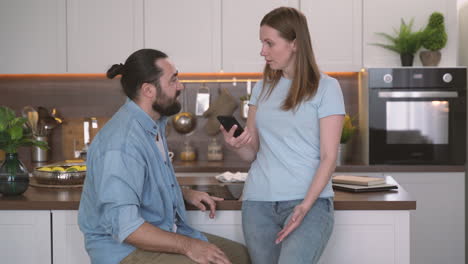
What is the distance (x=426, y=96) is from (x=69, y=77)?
265 centimetres

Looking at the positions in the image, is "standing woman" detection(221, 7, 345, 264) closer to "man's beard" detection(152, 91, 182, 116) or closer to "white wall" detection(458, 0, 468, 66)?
"man's beard" detection(152, 91, 182, 116)

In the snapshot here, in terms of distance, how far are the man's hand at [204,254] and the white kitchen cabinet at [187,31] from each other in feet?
7.39

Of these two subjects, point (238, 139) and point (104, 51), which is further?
point (104, 51)

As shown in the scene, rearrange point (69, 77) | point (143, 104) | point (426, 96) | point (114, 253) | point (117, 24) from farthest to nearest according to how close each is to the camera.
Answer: point (69, 77) → point (117, 24) → point (426, 96) → point (143, 104) → point (114, 253)

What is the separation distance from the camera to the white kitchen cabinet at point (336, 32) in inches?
146

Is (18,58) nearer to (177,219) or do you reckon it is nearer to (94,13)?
(94,13)

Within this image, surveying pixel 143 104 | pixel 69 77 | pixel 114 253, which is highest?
pixel 69 77

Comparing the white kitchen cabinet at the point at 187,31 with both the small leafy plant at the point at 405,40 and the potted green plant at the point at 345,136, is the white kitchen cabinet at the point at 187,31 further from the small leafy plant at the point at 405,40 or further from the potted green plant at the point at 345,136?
the small leafy plant at the point at 405,40

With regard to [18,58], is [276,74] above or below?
below

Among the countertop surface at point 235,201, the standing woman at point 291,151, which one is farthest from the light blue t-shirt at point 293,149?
the countertop surface at point 235,201

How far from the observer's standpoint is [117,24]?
385cm

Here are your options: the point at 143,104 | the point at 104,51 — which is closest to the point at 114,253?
the point at 143,104

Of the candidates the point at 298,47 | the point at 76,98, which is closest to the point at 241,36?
the point at 76,98

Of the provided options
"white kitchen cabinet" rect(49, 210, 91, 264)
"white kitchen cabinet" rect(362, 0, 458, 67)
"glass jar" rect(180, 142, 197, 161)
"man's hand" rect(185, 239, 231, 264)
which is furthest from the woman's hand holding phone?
"glass jar" rect(180, 142, 197, 161)
